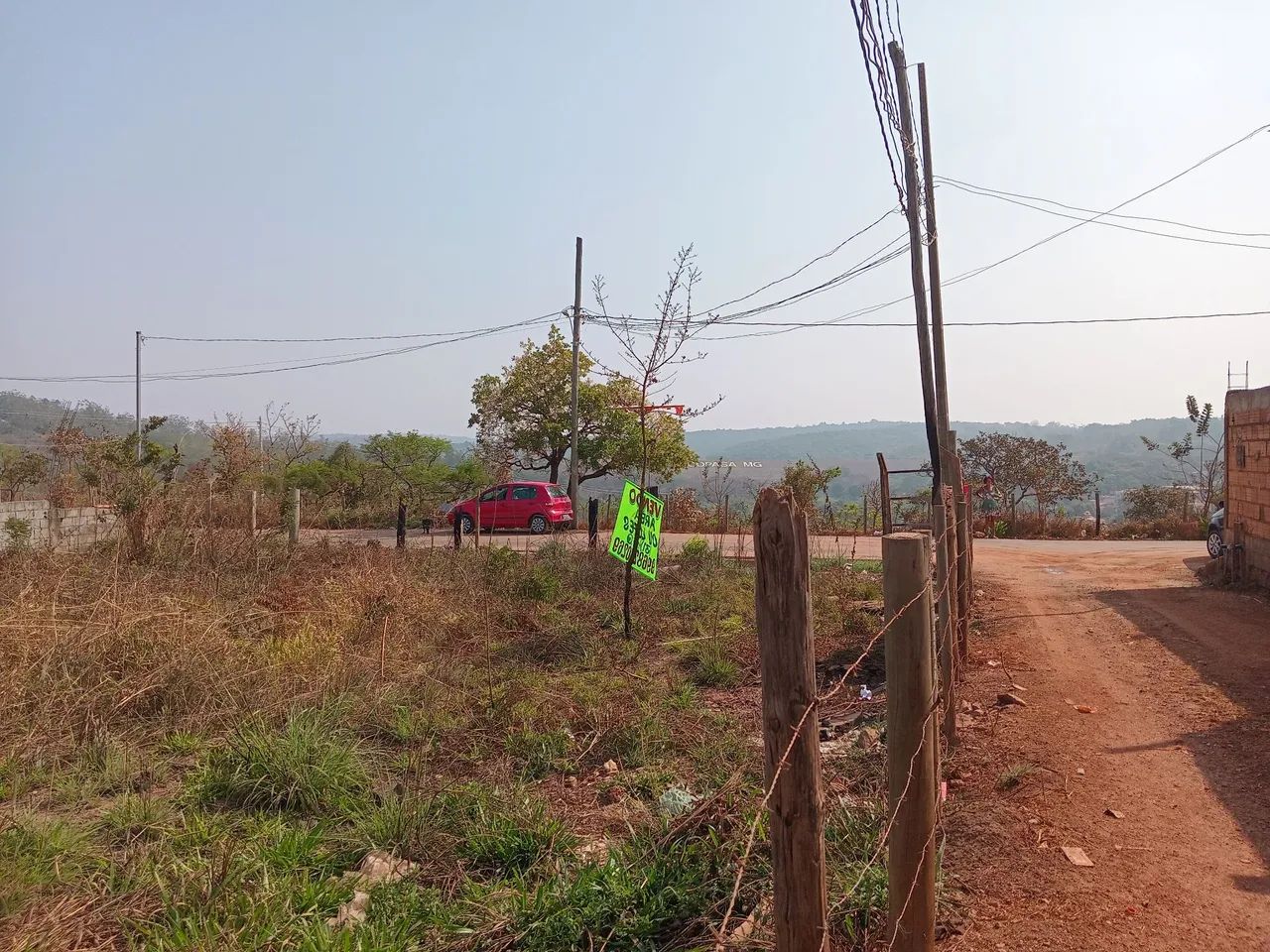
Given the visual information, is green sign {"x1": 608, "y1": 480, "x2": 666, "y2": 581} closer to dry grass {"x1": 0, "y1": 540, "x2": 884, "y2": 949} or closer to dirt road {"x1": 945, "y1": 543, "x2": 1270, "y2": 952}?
dry grass {"x1": 0, "y1": 540, "x2": 884, "y2": 949}

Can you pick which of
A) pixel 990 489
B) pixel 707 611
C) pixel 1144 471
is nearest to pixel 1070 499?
pixel 990 489

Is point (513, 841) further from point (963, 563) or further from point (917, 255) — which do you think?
point (917, 255)

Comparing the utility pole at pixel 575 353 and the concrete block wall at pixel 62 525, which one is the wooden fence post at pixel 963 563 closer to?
the concrete block wall at pixel 62 525

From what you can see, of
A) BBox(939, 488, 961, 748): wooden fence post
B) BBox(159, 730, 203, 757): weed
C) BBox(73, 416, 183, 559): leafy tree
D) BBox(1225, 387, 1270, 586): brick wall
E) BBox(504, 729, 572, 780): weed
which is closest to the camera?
BBox(939, 488, 961, 748): wooden fence post

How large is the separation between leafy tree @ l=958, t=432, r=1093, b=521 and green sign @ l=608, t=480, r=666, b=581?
22.0 m

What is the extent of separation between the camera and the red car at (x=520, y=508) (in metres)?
22.7

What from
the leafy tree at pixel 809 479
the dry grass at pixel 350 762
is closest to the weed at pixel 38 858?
the dry grass at pixel 350 762

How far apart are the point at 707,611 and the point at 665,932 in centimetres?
664

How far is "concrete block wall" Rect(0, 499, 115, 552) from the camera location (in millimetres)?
10312

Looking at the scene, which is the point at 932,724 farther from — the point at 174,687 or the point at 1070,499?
the point at 1070,499

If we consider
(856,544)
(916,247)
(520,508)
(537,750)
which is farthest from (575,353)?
(537,750)

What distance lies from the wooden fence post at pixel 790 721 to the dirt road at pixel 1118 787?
150cm

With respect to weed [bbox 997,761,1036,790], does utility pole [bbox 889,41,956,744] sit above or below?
above

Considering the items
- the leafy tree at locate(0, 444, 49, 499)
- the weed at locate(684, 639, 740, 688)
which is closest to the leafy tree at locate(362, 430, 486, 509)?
Answer: the leafy tree at locate(0, 444, 49, 499)
